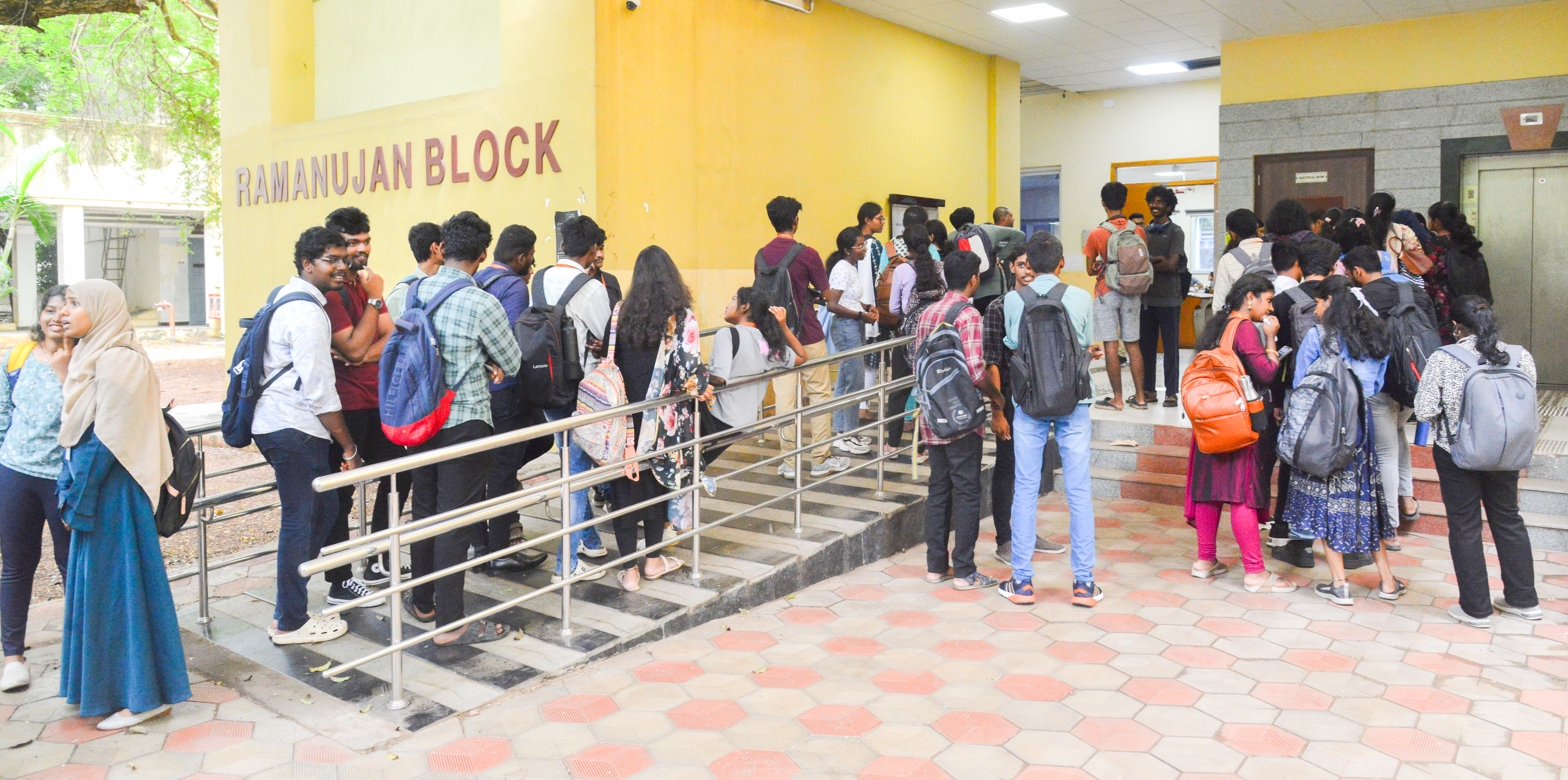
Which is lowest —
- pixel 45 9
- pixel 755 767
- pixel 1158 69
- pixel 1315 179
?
pixel 755 767

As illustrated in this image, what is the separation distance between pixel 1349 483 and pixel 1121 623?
1306mm

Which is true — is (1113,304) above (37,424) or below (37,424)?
above

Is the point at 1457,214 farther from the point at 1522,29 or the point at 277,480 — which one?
the point at 277,480

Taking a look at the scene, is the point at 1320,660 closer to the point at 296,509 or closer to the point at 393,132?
the point at 296,509

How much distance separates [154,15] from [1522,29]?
1569cm

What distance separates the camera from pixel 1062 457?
16.7 feet

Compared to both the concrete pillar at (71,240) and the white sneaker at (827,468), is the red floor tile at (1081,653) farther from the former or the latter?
the concrete pillar at (71,240)

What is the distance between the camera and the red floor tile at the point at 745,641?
14.8ft

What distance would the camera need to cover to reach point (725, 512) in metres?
6.04

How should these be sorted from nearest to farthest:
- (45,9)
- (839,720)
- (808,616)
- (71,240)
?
1. (839,720)
2. (808,616)
3. (45,9)
4. (71,240)

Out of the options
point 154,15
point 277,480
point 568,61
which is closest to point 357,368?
point 277,480

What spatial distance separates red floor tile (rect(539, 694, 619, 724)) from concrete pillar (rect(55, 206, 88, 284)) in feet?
79.1

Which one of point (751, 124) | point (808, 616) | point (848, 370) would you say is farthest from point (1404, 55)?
point (808, 616)

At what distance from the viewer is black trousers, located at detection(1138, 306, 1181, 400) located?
760cm
